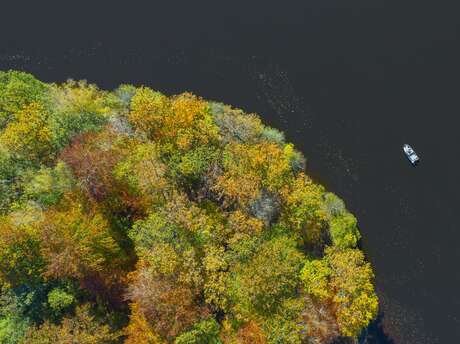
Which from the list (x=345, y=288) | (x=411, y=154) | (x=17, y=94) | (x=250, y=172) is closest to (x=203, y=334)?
(x=345, y=288)

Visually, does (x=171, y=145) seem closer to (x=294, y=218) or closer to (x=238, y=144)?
(x=238, y=144)

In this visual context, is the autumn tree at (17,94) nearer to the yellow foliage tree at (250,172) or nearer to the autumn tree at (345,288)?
the yellow foliage tree at (250,172)

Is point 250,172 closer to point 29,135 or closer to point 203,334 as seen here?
point 203,334

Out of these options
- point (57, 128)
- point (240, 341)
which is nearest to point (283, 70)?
point (57, 128)

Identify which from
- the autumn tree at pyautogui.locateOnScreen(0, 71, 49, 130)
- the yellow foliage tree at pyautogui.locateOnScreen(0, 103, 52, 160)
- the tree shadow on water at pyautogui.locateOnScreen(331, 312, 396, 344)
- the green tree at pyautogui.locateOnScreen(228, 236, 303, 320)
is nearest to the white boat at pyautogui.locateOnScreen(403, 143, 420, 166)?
the tree shadow on water at pyautogui.locateOnScreen(331, 312, 396, 344)

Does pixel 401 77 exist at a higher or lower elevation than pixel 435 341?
higher

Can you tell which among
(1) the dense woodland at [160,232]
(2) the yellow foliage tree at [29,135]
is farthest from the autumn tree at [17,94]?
→ (2) the yellow foliage tree at [29,135]
